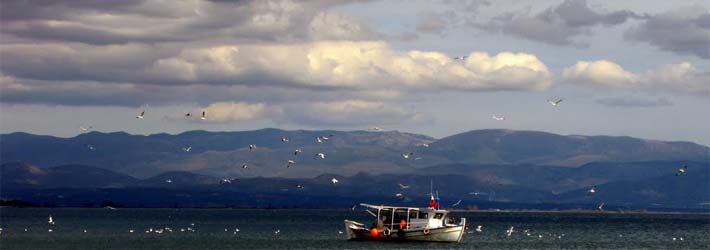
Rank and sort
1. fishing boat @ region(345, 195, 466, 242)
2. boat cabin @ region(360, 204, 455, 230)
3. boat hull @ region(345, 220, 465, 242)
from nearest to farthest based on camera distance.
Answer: boat hull @ region(345, 220, 465, 242) < fishing boat @ region(345, 195, 466, 242) < boat cabin @ region(360, 204, 455, 230)

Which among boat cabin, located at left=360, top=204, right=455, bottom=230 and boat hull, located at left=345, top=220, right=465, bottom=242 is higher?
boat cabin, located at left=360, top=204, right=455, bottom=230

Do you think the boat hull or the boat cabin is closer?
the boat hull

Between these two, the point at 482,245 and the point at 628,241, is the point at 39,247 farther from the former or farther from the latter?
the point at 628,241

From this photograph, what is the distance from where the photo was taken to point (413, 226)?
11088 centimetres

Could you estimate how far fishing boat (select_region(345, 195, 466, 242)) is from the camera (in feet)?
360

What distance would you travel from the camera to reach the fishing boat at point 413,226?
110 metres

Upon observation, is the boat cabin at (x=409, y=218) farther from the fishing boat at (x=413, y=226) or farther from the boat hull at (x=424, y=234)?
the boat hull at (x=424, y=234)

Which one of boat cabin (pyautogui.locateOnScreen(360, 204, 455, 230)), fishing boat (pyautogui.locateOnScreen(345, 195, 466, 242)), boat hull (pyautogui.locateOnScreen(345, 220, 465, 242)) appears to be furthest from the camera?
boat cabin (pyautogui.locateOnScreen(360, 204, 455, 230))

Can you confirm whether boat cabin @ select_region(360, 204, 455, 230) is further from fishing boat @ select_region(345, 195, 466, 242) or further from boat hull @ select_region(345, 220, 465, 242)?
boat hull @ select_region(345, 220, 465, 242)

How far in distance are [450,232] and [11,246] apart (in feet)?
120

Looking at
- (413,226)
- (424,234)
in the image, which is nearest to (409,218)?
(413,226)

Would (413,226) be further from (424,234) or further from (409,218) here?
(424,234)

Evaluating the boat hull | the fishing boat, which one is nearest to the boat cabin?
the fishing boat

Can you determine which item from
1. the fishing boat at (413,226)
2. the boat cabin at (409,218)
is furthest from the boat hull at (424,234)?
the boat cabin at (409,218)
